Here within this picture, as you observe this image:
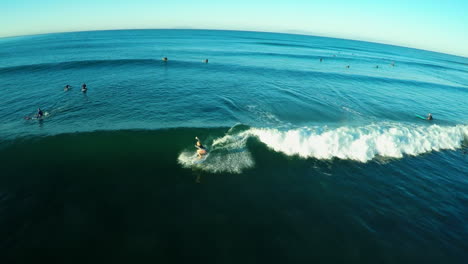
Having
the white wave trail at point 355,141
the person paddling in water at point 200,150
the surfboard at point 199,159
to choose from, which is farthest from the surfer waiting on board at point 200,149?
the white wave trail at point 355,141

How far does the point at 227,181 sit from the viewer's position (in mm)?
14688

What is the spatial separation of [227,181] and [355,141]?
47.6 feet

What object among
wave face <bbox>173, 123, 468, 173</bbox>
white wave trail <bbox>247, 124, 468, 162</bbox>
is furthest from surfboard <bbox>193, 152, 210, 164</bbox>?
white wave trail <bbox>247, 124, 468, 162</bbox>

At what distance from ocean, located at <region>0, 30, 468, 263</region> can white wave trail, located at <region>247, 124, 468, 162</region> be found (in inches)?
5.9

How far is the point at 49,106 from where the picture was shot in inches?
1038

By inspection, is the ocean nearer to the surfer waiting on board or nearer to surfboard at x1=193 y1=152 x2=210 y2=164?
surfboard at x1=193 y1=152 x2=210 y2=164

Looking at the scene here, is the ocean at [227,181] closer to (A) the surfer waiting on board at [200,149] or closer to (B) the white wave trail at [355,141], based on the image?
(B) the white wave trail at [355,141]

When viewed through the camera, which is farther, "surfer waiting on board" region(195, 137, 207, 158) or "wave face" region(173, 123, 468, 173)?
"wave face" region(173, 123, 468, 173)

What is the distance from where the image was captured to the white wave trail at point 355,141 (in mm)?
18328

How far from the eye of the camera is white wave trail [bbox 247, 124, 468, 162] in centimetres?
→ 1833

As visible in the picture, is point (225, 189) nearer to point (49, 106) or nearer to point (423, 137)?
point (423, 137)

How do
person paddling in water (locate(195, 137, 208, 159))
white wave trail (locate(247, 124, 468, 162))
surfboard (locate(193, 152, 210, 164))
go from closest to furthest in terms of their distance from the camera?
person paddling in water (locate(195, 137, 208, 159)), surfboard (locate(193, 152, 210, 164)), white wave trail (locate(247, 124, 468, 162))

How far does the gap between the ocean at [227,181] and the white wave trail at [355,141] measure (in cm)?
15

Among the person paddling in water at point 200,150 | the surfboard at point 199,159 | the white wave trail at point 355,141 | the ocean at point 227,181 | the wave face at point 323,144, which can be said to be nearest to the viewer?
the ocean at point 227,181
